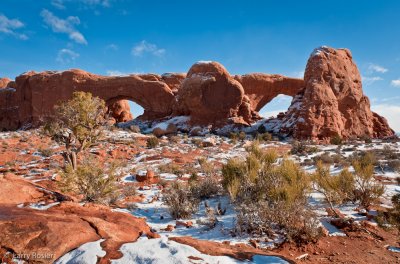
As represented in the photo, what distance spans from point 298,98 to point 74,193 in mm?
19387

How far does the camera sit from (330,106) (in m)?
21.0

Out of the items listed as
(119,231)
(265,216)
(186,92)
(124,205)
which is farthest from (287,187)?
(186,92)

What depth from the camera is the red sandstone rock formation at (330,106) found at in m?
20.3

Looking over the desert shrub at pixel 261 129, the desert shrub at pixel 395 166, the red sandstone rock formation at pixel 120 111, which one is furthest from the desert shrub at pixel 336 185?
the red sandstone rock formation at pixel 120 111

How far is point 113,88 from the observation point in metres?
28.7

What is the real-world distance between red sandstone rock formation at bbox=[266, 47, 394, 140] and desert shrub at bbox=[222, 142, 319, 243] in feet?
47.1

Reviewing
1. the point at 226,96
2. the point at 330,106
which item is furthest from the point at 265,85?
the point at 330,106

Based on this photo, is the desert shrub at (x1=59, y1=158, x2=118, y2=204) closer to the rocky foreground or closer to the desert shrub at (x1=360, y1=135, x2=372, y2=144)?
the rocky foreground

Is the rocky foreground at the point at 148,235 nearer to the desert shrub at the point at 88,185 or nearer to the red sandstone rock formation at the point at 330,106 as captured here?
the desert shrub at the point at 88,185

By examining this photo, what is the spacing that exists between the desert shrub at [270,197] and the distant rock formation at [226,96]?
14530mm

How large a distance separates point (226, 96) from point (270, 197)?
19.8m

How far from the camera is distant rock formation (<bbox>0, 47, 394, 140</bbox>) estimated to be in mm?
21094

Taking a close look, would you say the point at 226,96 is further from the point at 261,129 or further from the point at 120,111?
the point at 120,111

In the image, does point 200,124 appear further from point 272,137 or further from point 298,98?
point 298,98
